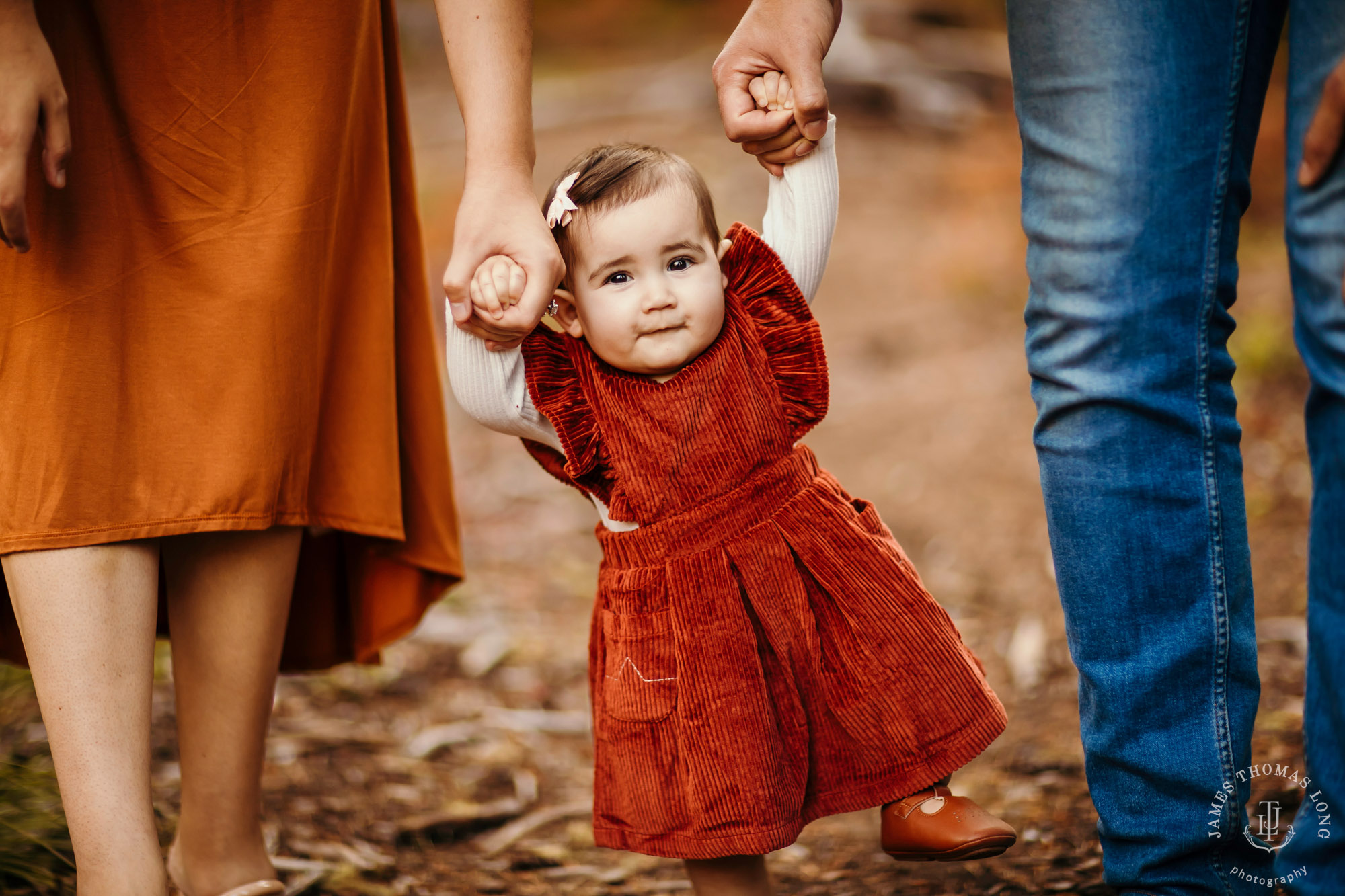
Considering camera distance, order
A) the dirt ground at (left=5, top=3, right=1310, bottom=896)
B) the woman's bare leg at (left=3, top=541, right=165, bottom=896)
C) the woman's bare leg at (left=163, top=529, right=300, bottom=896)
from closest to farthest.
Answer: the woman's bare leg at (left=3, top=541, right=165, bottom=896), the woman's bare leg at (left=163, top=529, right=300, bottom=896), the dirt ground at (left=5, top=3, right=1310, bottom=896)

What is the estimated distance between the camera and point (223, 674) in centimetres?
181

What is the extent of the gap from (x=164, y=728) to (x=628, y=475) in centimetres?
167

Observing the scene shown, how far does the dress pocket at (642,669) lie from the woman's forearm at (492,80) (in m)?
0.61

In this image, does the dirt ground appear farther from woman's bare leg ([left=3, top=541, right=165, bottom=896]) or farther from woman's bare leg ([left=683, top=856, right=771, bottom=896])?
woman's bare leg ([left=3, top=541, right=165, bottom=896])

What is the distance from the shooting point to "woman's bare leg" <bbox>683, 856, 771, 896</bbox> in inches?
65.7

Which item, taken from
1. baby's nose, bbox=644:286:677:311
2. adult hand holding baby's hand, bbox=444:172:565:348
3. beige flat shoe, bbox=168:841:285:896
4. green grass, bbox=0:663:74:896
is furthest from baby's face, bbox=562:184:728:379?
green grass, bbox=0:663:74:896

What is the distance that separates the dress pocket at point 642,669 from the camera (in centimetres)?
159

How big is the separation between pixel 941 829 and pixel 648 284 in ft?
2.68

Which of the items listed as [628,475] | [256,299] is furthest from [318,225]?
[628,475]

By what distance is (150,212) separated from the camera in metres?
1.64

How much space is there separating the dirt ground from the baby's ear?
106 cm

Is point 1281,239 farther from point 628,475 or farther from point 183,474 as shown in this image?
point 183,474

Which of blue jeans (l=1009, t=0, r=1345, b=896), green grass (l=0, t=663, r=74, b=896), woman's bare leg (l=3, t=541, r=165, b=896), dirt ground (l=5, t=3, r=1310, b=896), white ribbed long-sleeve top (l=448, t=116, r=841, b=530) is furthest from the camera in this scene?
dirt ground (l=5, t=3, r=1310, b=896)

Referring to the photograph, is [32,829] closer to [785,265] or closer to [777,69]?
[785,265]
